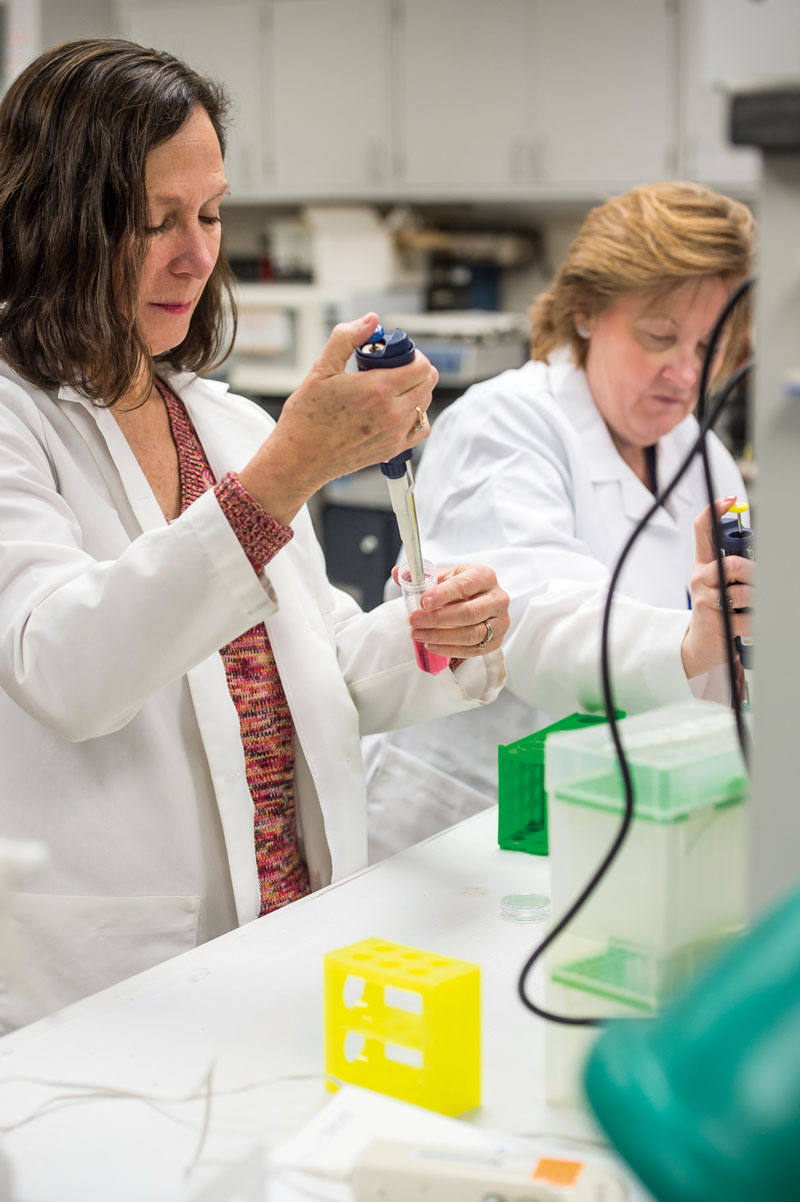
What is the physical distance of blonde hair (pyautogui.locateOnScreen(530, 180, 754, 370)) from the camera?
1.62m

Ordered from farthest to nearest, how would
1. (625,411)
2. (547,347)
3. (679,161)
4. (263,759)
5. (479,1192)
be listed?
(679,161), (547,347), (625,411), (263,759), (479,1192)

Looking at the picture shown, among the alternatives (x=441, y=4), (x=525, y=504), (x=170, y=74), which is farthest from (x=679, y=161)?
(x=170, y=74)

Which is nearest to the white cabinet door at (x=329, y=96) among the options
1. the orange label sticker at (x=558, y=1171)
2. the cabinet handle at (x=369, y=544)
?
the cabinet handle at (x=369, y=544)

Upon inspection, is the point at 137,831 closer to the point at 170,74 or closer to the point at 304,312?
the point at 170,74

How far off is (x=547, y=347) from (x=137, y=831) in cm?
103

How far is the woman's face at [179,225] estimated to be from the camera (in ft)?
3.90

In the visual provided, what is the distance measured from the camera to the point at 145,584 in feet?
3.22

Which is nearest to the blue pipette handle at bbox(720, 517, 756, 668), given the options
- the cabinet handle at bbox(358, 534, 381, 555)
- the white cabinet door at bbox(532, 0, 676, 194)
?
the cabinet handle at bbox(358, 534, 381, 555)

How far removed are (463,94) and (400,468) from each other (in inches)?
128

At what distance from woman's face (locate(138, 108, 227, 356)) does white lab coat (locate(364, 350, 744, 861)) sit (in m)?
0.52

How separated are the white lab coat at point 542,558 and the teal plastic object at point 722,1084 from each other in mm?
944

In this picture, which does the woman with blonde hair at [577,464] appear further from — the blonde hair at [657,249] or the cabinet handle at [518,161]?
the cabinet handle at [518,161]

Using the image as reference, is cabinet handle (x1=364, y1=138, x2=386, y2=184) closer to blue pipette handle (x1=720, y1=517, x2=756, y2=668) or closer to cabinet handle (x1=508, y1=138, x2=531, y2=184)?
cabinet handle (x1=508, y1=138, x2=531, y2=184)

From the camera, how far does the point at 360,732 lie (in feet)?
4.52
